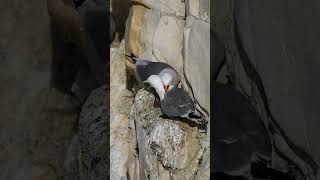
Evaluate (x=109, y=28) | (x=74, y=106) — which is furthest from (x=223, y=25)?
(x=74, y=106)

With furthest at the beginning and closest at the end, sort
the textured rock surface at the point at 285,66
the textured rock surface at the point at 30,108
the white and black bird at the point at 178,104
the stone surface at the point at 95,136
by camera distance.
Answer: the textured rock surface at the point at 30,108
the stone surface at the point at 95,136
the white and black bird at the point at 178,104
the textured rock surface at the point at 285,66

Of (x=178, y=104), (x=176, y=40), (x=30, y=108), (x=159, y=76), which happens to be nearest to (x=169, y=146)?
(x=178, y=104)

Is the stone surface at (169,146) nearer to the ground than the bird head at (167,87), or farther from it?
nearer to the ground

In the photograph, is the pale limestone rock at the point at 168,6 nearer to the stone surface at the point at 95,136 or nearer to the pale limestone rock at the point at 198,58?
the pale limestone rock at the point at 198,58

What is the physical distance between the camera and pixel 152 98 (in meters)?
2.50

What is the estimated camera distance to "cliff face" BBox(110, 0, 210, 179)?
7.28 feet

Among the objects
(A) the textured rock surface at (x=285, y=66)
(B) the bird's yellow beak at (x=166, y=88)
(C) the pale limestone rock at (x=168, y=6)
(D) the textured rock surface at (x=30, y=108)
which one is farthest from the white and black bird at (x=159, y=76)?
(D) the textured rock surface at (x=30, y=108)

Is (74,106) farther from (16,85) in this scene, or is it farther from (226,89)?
(226,89)

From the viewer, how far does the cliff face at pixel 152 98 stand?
2.22 metres

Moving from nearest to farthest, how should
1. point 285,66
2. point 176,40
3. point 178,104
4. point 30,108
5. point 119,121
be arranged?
1. point 285,66
2. point 178,104
3. point 176,40
4. point 119,121
5. point 30,108

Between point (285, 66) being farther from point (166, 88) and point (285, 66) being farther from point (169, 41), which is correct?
point (169, 41)

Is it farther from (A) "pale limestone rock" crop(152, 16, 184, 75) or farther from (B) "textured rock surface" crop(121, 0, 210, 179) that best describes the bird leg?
(A) "pale limestone rock" crop(152, 16, 184, 75)

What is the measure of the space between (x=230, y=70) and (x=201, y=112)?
0.21m

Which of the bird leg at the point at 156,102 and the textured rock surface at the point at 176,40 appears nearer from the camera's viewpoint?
the textured rock surface at the point at 176,40
